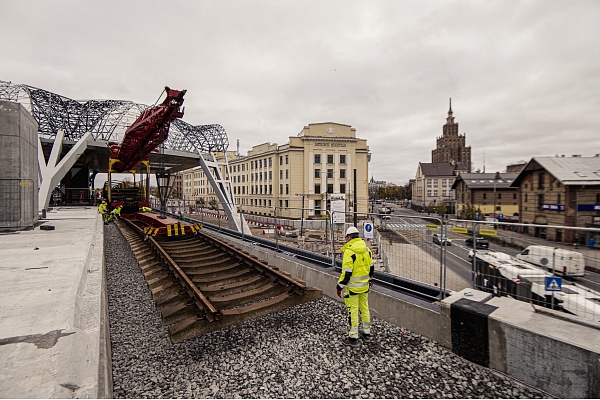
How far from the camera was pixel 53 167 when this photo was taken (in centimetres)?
2512

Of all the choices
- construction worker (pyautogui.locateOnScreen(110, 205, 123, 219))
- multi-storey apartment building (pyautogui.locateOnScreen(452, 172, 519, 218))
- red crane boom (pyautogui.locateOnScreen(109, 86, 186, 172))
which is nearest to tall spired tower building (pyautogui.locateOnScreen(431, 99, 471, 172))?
multi-storey apartment building (pyautogui.locateOnScreen(452, 172, 519, 218))

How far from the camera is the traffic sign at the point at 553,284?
3.37 m

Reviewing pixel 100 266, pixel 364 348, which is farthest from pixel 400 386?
pixel 100 266

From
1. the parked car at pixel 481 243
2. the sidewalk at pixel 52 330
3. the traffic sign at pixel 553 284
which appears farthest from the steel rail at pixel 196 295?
the traffic sign at pixel 553 284

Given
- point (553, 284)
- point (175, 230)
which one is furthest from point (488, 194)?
point (553, 284)

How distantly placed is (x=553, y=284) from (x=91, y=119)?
41608 mm

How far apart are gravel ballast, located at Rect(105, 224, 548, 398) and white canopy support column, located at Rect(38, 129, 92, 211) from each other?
24.5m

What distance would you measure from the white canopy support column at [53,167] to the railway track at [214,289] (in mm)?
21748

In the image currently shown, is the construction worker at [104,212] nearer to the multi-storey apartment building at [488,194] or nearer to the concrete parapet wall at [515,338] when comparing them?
the concrete parapet wall at [515,338]

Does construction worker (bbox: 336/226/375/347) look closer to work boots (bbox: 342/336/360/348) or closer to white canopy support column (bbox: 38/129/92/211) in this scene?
work boots (bbox: 342/336/360/348)

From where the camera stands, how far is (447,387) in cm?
303

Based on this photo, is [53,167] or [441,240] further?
[53,167]

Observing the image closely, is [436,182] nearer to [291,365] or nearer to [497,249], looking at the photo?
[497,249]

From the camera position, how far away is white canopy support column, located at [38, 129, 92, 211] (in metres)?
23.2
